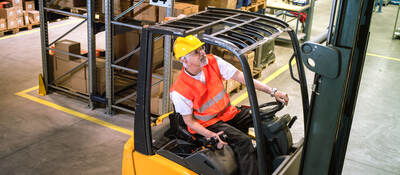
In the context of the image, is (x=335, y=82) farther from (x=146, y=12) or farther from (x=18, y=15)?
(x=18, y=15)

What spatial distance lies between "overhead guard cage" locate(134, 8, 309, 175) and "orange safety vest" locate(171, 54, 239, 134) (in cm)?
37

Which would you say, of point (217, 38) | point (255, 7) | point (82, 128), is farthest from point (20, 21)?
point (217, 38)

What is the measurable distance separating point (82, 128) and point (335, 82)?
16.2ft

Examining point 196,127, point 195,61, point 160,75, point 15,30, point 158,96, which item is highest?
point 195,61

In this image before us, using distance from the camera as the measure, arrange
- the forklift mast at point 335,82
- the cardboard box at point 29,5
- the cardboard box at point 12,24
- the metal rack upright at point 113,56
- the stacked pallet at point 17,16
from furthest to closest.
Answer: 1. the cardboard box at point 29,5
2. the cardboard box at point 12,24
3. the stacked pallet at point 17,16
4. the metal rack upright at point 113,56
5. the forklift mast at point 335,82

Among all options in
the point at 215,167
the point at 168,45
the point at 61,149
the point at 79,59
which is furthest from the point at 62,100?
the point at 215,167

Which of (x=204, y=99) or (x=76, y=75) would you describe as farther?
(x=76, y=75)

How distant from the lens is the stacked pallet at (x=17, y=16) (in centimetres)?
1128

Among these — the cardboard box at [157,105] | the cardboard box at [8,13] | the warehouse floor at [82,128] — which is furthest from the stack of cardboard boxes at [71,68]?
the cardboard box at [8,13]

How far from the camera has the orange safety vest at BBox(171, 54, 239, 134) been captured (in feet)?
11.9

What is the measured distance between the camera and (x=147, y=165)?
3707 mm

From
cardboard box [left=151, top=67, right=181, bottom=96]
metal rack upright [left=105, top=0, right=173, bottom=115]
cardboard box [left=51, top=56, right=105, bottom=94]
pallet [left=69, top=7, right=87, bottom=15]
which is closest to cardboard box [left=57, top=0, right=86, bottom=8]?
pallet [left=69, top=7, right=87, bottom=15]

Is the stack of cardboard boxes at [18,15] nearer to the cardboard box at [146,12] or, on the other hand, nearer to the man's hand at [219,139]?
the cardboard box at [146,12]

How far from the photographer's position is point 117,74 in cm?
823
